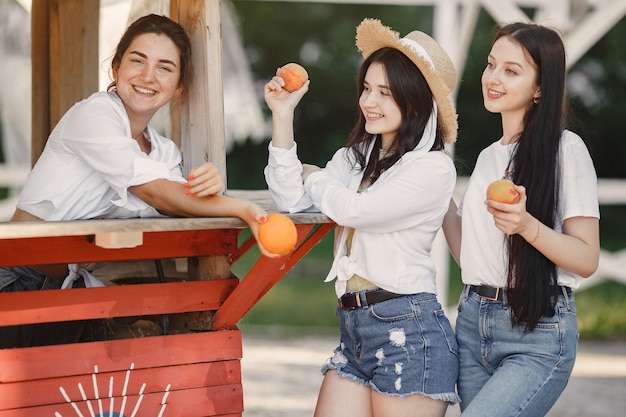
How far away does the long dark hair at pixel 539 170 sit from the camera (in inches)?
Answer: 118

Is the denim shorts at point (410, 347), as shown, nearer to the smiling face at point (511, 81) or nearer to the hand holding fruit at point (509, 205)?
the hand holding fruit at point (509, 205)

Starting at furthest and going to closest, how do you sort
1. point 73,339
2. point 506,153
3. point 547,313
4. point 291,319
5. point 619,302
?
point 619,302 < point 291,319 < point 73,339 < point 506,153 < point 547,313

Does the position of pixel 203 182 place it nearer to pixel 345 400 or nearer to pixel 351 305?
pixel 351 305

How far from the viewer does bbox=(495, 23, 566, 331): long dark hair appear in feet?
9.81

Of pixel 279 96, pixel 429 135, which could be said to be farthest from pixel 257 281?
pixel 429 135

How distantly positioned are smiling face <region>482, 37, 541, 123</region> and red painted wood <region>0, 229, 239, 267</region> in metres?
0.99

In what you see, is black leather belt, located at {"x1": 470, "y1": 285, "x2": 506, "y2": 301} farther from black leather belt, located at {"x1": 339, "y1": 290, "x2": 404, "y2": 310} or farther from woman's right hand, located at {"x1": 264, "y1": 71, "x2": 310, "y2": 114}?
woman's right hand, located at {"x1": 264, "y1": 71, "x2": 310, "y2": 114}

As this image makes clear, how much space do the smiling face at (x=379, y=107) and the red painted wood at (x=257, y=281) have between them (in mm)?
371

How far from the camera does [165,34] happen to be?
3.30 meters

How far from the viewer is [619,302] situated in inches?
422

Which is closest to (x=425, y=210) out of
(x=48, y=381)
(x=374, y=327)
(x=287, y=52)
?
(x=374, y=327)

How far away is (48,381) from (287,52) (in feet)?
49.2

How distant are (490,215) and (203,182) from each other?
0.95m

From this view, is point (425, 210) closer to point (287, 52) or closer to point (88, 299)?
point (88, 299)
